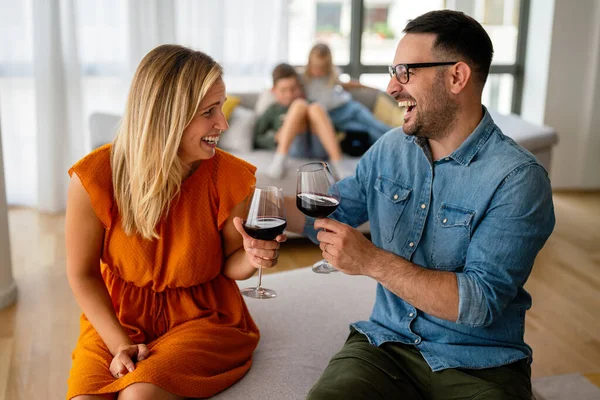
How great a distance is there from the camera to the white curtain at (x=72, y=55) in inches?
191

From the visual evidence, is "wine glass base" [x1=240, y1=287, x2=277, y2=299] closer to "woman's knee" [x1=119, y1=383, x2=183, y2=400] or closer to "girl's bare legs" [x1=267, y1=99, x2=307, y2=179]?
"woman's knee" [x1=119, y1=383, x2=183, y2=400]

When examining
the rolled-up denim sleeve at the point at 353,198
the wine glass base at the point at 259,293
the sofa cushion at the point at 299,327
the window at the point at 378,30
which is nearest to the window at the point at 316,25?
the window at the point at 378,30

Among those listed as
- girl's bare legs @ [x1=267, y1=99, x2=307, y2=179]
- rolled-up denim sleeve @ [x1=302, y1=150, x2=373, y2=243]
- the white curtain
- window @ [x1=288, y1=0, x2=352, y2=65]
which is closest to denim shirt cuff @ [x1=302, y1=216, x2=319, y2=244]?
rolled-up denim sleeve @ [x1=302, y1=150, x2=373, y2=243]

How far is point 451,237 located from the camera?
72.2 inches

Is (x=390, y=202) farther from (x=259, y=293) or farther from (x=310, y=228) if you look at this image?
(x=259, y=293)

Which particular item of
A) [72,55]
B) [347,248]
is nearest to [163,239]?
[347,248]

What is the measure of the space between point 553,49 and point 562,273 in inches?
92.0

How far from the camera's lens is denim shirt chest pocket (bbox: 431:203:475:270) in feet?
5.94

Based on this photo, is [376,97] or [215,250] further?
[376,97]

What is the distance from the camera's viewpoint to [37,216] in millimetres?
4883

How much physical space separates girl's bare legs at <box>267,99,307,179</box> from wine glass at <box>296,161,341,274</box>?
2.44 metres

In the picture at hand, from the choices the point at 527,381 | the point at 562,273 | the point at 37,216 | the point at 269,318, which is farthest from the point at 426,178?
the point at 37,216

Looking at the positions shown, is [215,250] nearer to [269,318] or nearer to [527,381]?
[269,318]

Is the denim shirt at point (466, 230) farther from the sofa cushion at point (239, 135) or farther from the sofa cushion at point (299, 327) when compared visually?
the sofa cushion at point (239, 135)
